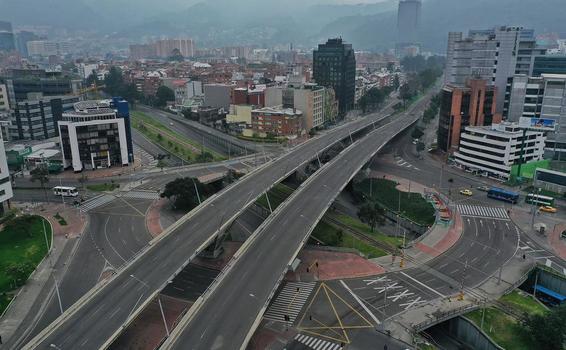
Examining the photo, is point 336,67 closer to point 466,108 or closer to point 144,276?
point 466,108

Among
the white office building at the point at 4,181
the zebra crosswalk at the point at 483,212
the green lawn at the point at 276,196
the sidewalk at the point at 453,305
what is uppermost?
the white office building at the point at 4,181

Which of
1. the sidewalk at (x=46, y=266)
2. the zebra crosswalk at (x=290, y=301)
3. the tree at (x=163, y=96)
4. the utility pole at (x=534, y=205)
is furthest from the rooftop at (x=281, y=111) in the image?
the zebra crosswalk at (x=290, y=301)

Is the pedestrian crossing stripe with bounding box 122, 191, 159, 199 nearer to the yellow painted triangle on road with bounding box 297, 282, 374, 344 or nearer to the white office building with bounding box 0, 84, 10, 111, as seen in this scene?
the yellow painted triangle on road with bounding box 297, 282, 374, 344

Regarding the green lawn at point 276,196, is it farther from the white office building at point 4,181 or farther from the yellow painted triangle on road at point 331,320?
the white office building at point 4,181

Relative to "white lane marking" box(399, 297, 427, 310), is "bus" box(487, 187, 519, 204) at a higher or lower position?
higher

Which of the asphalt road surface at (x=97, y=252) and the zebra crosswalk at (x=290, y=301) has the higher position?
the asphalt road surface at (x=97, y=252)

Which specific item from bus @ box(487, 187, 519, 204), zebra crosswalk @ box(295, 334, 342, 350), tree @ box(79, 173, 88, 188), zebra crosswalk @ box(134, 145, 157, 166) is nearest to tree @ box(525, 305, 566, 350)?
zebra crosswalk @ box(295, 334, 342, 350)

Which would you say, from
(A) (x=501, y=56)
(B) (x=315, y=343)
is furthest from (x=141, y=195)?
(A) (x=501, y=56)
